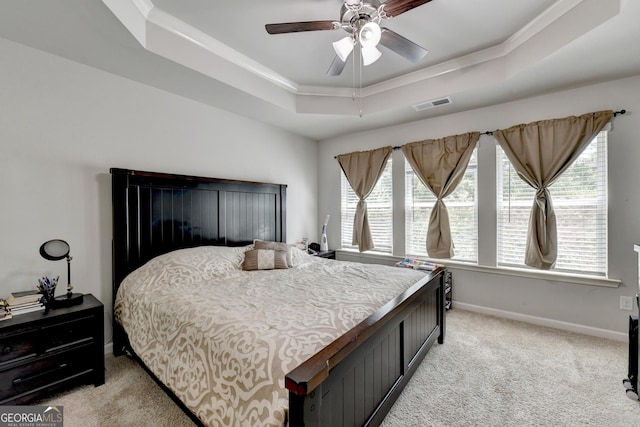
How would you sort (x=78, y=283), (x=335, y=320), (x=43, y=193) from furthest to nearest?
(x=78, y=283), (x=43, y=193), (x=335, y=320)

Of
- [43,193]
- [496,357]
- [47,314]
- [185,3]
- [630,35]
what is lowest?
[496,357]

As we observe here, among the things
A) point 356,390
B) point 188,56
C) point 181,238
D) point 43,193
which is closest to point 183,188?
point 181,238

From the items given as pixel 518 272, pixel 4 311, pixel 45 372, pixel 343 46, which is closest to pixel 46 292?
pixel 4 311

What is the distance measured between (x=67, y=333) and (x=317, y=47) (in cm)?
305

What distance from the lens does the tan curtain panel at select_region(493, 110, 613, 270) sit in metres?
2.68

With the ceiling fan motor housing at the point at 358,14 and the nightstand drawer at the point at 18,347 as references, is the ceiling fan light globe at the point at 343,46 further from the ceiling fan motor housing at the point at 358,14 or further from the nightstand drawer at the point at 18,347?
the nightstand drawer at the point at 18,347

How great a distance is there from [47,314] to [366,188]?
366 cm

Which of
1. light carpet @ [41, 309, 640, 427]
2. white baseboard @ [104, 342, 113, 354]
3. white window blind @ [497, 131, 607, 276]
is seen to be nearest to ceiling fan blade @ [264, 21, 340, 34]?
light carpet @ [41, 309, 640, 427]

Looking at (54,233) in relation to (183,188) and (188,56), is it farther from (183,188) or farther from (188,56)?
(188,56)

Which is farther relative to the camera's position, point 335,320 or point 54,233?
point 54,233

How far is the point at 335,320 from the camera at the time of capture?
4.82 ft

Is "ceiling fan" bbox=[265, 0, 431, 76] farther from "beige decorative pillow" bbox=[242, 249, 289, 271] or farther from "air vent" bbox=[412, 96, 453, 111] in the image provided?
"beige decorative pillow" bbox=[242, 249, 289, 271]

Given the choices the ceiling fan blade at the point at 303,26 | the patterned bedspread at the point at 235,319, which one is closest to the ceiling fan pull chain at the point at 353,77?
the ceiling fan blade at the point at 303,26

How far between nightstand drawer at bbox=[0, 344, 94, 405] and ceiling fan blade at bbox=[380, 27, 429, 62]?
3073 mm
